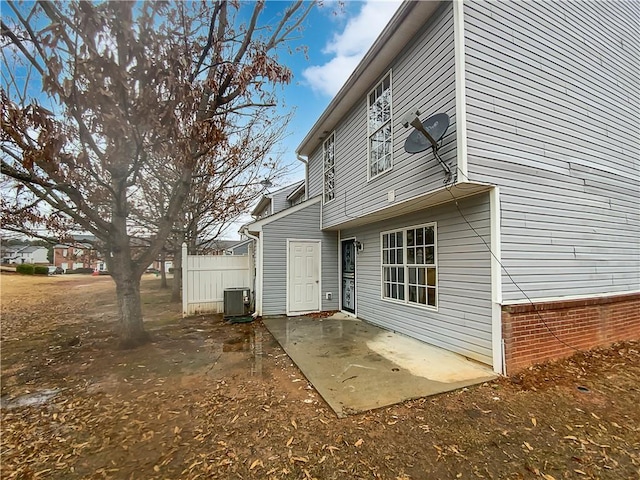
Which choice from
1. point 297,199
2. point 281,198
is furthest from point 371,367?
point 281,198

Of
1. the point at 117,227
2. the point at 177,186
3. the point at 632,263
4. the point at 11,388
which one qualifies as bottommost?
the point at 11,388

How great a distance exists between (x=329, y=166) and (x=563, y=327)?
6692mm

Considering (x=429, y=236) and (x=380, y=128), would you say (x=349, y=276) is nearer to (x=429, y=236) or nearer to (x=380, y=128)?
(x=429, y=236)

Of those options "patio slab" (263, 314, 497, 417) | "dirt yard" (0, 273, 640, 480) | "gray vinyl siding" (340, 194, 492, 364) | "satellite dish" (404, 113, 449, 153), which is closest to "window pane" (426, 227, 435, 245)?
"gray vinyl siding" (340, 194, 492, 364)

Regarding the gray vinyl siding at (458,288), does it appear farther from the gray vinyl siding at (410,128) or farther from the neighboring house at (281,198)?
the neighboring house at (281,198)

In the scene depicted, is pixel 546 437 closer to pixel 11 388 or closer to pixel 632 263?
pixel 632 263

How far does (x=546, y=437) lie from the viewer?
2.78m

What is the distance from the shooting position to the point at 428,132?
4.31 metres

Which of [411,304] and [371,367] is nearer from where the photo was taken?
[371,367]

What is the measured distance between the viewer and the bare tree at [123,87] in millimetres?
2877

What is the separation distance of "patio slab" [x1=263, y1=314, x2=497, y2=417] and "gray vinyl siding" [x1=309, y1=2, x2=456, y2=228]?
273 cm

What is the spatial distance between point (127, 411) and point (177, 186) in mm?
4020

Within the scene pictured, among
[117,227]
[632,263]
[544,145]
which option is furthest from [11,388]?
[632,263]

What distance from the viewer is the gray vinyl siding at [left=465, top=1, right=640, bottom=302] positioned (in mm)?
4254
